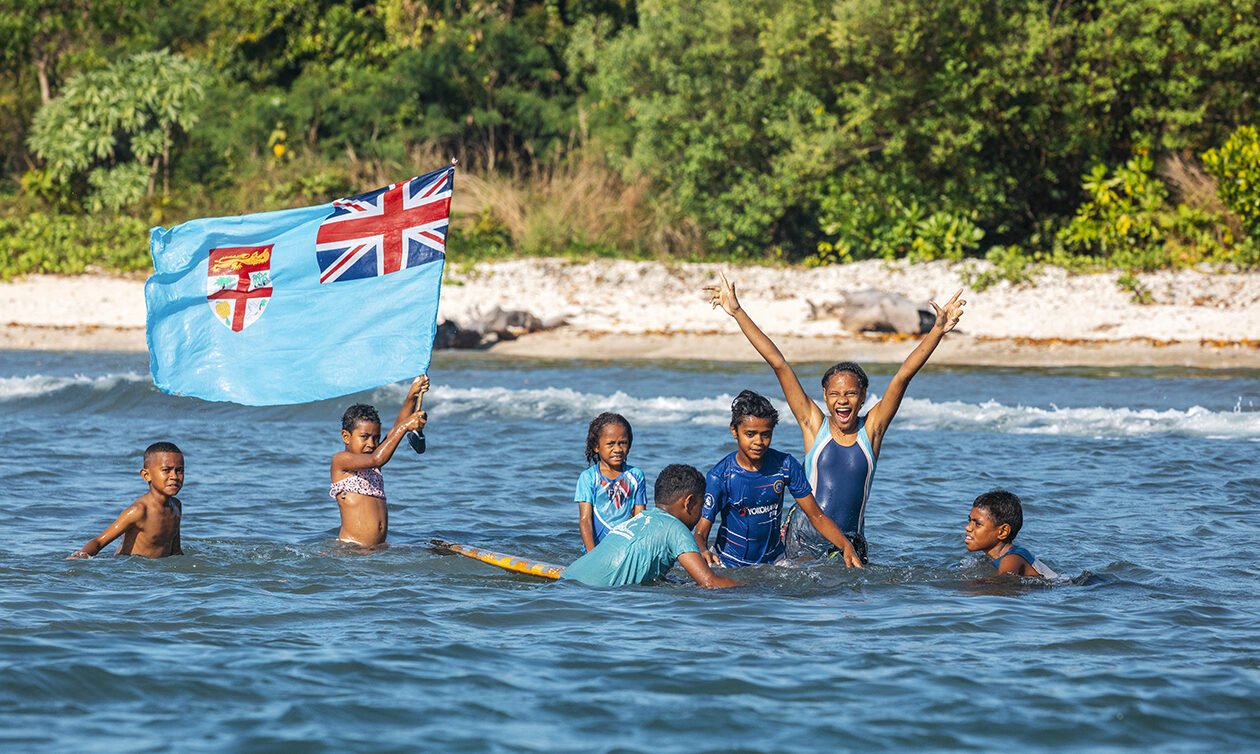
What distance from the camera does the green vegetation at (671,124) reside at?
2294cm

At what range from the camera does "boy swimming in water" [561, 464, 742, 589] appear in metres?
7.38

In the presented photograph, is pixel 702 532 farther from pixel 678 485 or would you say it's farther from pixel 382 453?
pixel 382 453

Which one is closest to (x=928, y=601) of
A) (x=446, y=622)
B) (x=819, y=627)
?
(x=819, y=627)

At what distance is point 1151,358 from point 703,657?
50.9 feet

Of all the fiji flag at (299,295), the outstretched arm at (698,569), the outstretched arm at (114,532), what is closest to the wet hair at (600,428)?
the outstretched arm at (698,569)

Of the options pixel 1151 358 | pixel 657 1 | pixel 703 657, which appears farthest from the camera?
pixel 657 1

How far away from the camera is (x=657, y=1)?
26328 mm

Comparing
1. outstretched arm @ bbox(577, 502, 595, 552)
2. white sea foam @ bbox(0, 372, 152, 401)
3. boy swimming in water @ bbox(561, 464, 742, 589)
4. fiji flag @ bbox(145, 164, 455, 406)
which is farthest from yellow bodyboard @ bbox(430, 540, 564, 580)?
white sea foam @ bbox(0, 372, 152, 401)

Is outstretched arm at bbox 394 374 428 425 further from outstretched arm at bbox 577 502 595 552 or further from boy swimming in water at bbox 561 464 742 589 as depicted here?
boy swimming in water at bbox 561 464 742 589

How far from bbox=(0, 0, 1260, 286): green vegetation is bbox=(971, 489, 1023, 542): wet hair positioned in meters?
15.2

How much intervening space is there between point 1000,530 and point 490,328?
1644cm

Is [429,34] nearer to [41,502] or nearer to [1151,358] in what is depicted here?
[1151,358]

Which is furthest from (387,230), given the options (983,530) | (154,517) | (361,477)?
(983,530)

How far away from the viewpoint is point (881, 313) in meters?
22.2
